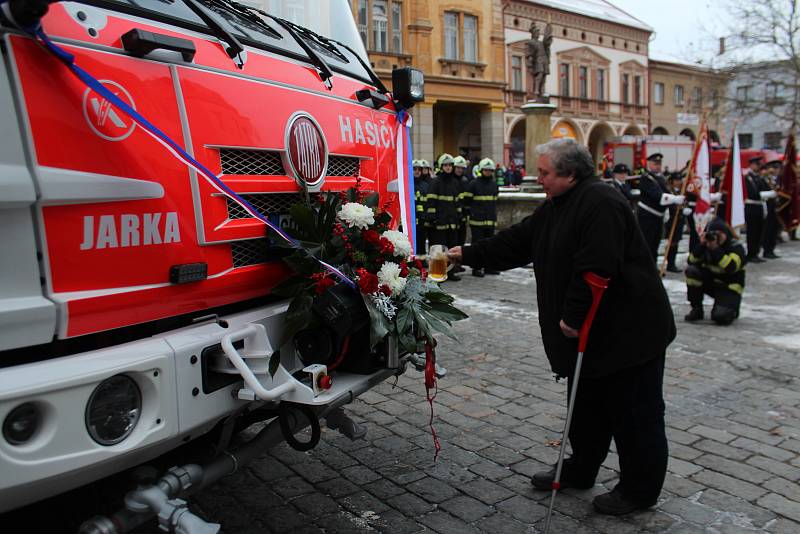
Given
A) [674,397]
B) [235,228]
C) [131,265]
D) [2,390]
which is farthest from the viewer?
[674,397]

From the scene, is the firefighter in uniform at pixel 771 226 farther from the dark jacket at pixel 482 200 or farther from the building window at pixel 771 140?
the building window at pixel 771 140

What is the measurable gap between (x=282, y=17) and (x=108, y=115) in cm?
194

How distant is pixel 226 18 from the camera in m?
3.07

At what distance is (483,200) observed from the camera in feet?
40.0

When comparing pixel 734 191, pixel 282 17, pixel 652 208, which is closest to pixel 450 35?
pixel 652 208

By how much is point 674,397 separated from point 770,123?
53967 mm

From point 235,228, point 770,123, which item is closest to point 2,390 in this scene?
point 235,228

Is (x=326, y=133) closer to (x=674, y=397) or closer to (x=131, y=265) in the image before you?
(x=131, y=265)

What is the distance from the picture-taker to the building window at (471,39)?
31875 millimetres

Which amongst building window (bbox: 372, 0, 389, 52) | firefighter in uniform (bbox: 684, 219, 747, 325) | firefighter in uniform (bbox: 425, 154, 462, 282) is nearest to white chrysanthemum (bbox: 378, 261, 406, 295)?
→ firefighter in uniform (bbox: 684, 219, 747, 325)

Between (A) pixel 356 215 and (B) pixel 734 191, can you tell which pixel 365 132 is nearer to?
(A) pixel 356 215

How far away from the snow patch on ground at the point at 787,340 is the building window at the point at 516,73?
101 feet

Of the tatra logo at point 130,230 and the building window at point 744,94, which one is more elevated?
the building window at point 744,94

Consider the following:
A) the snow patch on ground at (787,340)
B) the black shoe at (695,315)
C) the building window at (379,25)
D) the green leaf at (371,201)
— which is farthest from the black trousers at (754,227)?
the building window at (379,25)
